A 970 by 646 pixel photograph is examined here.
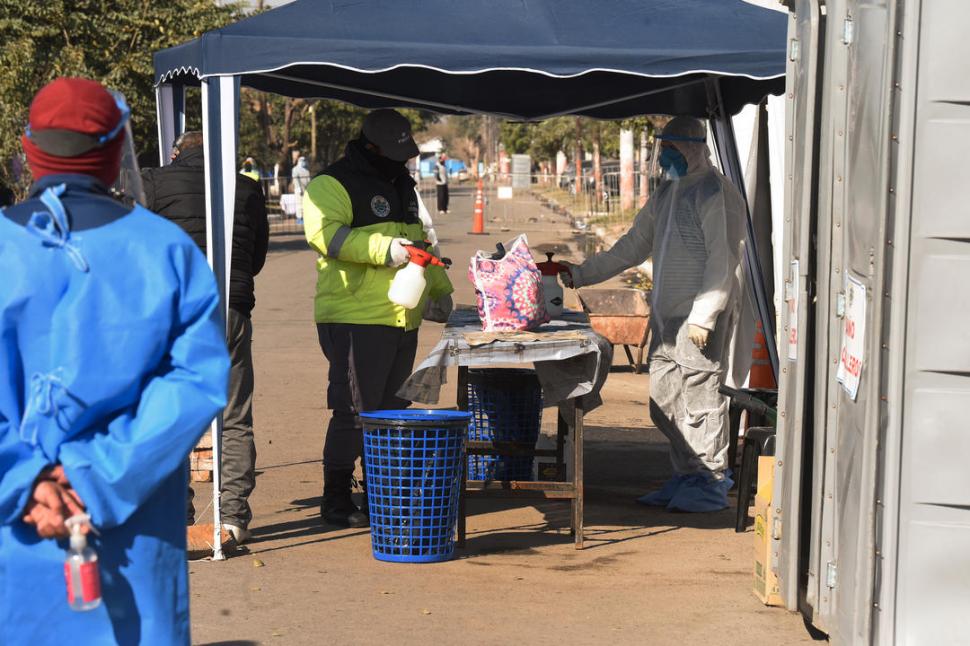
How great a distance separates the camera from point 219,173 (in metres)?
6.79

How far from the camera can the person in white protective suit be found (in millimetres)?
7973

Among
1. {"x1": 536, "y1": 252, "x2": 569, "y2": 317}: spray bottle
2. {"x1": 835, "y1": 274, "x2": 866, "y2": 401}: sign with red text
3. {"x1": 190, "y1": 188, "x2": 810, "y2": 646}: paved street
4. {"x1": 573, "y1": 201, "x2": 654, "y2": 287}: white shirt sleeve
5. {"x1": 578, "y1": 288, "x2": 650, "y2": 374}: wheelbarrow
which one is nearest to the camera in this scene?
{"x1": 835, "y1": 274, "x2": 866, "y2": 401}: sign with red text

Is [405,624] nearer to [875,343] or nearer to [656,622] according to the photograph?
[656,622]

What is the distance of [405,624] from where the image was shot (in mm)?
5820

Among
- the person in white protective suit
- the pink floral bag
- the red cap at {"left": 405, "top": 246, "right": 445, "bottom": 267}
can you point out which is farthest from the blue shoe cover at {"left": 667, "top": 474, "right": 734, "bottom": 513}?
the red cap at {"left": 405, "top": 246, "right": 445, "bottom": 267}

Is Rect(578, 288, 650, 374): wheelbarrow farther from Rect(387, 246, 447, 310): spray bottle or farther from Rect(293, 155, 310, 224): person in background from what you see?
Rect(293, 155, 310, 224): person in background

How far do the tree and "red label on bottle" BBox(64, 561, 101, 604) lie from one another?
23279mm

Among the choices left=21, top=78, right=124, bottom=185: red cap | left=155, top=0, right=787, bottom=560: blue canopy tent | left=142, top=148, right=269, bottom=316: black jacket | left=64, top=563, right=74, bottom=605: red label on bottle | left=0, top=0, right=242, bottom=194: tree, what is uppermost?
left=0, top=0, right=242, bottom=194: tree

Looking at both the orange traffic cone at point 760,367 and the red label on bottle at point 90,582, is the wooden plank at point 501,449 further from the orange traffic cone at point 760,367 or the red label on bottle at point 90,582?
the red label on bottle at point 90,582

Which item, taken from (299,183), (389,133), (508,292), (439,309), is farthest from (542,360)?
(299,183)

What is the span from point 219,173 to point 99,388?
388 centimetres

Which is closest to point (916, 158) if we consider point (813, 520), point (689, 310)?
point (813, 520)

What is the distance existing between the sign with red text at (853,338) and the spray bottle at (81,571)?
268 centimetres

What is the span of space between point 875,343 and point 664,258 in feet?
11.8
